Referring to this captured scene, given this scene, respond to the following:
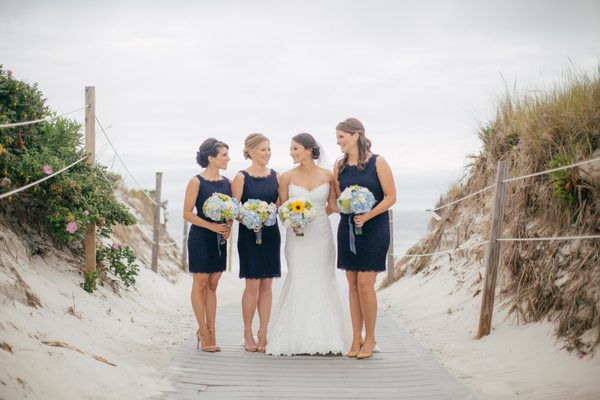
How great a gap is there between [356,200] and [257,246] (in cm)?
119

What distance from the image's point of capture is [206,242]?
21.4 feet

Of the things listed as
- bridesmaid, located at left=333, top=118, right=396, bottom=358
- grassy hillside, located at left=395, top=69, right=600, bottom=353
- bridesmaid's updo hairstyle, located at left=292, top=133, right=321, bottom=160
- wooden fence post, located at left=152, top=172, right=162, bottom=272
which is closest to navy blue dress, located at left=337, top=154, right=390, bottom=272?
bridesmaid, located at left=333, top=118, right=396, bottom=358

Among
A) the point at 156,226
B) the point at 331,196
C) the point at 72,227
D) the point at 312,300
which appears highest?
the point at 331,196

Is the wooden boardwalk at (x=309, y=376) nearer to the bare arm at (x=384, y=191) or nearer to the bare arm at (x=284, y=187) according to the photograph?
the bare arm at (x=384, y=191)

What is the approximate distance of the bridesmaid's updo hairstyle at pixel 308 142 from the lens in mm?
6652

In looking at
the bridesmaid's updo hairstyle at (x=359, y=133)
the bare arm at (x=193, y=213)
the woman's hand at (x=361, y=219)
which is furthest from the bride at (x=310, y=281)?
the bare arm at (x=193, y=213)

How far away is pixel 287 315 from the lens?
664 centimetres

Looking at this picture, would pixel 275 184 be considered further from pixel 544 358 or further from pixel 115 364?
pixel 544 358

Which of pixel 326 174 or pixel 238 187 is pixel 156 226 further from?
pixel 326 174

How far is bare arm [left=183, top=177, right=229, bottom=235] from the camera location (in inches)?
252

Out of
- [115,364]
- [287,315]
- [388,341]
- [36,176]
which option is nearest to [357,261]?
[287,315]

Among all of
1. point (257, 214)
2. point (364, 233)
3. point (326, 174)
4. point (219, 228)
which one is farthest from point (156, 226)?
point (364, 233)

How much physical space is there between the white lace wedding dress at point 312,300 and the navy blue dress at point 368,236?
0.89ft

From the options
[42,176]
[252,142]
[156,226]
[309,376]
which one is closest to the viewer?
[309,376]
